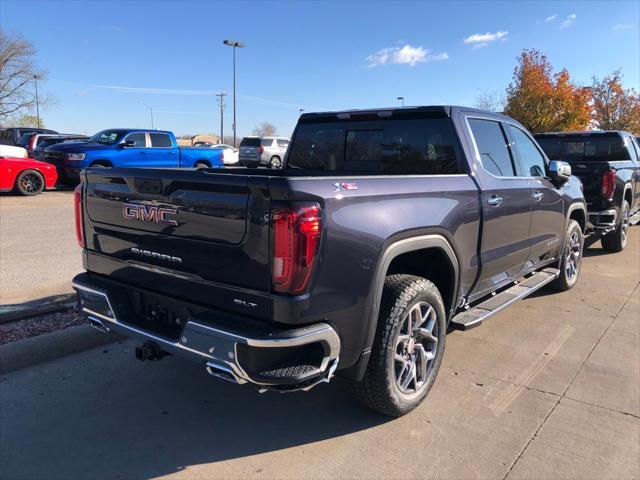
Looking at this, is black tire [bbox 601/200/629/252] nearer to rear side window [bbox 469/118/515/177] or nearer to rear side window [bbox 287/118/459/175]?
rear side window [bbox 469/118/515/177]

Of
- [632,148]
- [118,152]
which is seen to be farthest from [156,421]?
[118,152]

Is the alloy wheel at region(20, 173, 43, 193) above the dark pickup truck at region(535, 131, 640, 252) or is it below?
below

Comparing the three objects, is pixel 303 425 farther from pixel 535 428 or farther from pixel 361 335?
pixel 535 428

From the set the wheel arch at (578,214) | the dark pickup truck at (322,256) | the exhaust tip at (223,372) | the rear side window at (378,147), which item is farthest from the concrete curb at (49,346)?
the wheel arch at (578,214)

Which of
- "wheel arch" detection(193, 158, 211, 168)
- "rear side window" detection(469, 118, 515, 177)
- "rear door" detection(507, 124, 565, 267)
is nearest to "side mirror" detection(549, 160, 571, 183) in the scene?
"rear door" detection(507, 124, 565, 267)

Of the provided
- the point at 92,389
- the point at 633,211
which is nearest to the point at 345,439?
the point at 92,389

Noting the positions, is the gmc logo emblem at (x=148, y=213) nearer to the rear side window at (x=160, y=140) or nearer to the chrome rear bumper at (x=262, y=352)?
the chrome rear bumper at (x=262, y=352)

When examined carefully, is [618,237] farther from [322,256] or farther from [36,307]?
[36,307]

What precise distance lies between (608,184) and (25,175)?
13691mm

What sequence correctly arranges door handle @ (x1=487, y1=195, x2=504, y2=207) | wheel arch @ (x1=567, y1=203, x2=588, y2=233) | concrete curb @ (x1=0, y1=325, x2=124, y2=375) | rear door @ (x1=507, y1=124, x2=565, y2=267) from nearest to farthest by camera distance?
concrete curb @ (x1=0, y1=325, x2=124, y2=375), door handle @ (x1=487, y1=195, x2=504, y2=207), rear door @ (x1=507, y1=124, x2=565, y2=267), wheel arch @ (x1=567, y1=203, x2=588, y2=233)

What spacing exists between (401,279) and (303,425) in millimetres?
1099

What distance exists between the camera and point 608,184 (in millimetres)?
7684

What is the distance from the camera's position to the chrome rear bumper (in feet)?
8.00

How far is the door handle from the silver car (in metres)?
26.0
